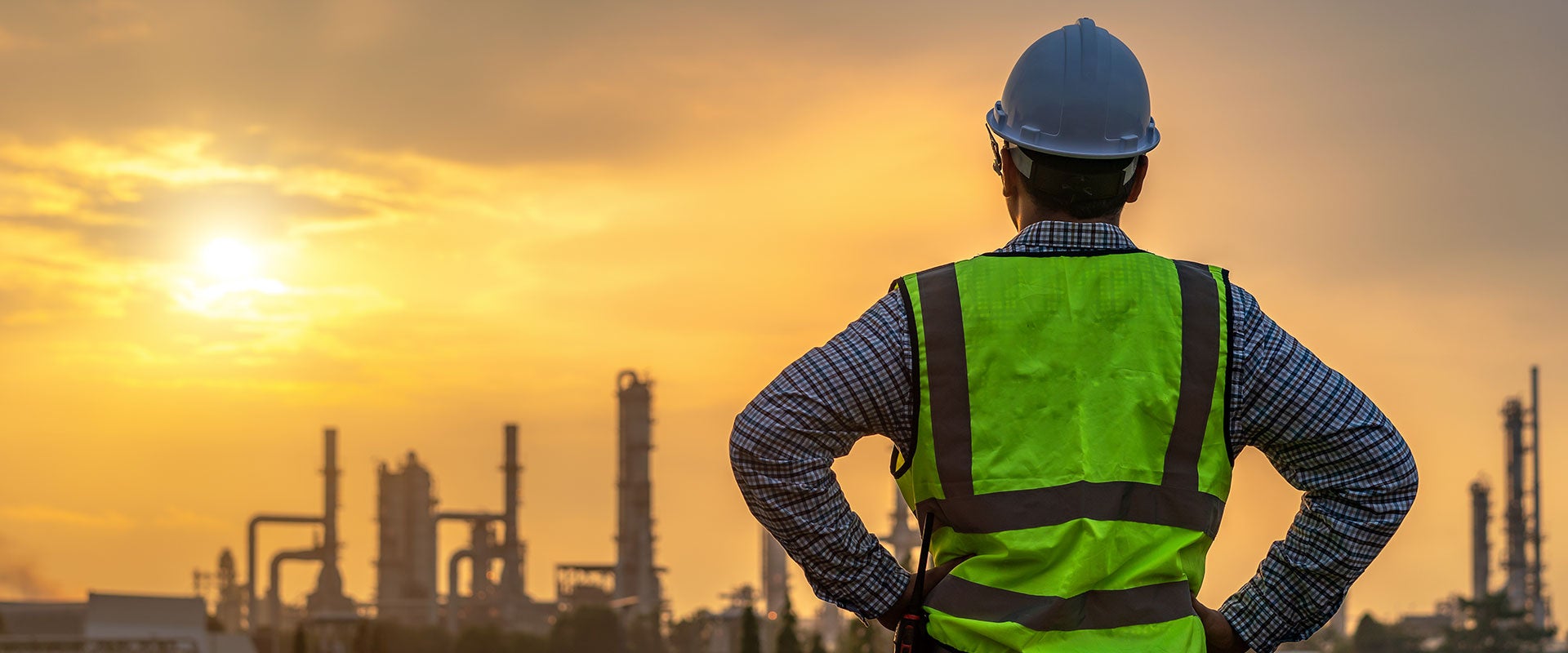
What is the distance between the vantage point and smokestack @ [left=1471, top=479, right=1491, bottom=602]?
8638cm

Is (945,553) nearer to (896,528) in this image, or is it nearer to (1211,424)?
(1211,424)

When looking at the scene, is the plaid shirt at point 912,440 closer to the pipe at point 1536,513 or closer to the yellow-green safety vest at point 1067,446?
the yellow-green safety vest at point 1067,446

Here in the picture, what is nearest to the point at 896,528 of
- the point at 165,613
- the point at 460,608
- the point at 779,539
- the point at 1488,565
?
the point at 460,608

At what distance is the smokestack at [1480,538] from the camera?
283ft

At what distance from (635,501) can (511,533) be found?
12.2 m

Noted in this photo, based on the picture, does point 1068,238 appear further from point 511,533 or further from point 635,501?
point 511,533

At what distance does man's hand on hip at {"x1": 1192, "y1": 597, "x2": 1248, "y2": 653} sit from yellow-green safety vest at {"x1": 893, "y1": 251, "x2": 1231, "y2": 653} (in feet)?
0.37

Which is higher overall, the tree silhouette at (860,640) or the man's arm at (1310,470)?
the man's arm at (1310,470)

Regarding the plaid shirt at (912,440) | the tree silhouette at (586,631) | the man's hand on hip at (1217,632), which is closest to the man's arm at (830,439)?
the plaid shirt at (912,440)

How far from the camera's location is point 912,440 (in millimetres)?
3062

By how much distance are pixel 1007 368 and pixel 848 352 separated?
0.81 ft

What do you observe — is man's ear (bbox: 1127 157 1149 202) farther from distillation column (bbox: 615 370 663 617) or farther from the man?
distillation column (bbox: 615 370 663 617)

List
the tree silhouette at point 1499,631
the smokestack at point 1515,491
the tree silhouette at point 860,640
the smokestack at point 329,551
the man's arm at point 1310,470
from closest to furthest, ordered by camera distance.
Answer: the man's arm at point 1310,470, the tree silhouette at point 860,640, the tree silhouette at point 1499,631, the smokestack at point 1515,491, the smokestack at point 329,551

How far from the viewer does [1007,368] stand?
2.99 m
